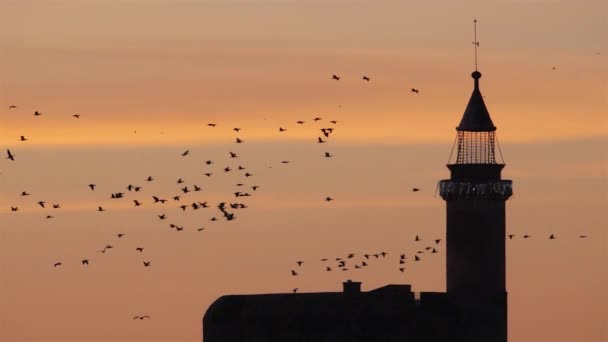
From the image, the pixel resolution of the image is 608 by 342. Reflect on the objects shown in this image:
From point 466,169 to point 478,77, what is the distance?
7597mm

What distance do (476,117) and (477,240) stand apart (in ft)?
26.8

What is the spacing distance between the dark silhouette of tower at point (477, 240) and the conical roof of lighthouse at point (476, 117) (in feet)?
0.19

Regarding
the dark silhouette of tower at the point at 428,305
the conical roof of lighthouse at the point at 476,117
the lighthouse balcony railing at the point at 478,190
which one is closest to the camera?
the dark silhouette of tower at the point at 428,305

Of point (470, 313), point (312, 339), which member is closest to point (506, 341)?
point (470, 313)

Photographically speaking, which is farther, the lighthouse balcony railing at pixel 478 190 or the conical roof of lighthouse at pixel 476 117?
the conical roof of lighthouse at pixel 476 117

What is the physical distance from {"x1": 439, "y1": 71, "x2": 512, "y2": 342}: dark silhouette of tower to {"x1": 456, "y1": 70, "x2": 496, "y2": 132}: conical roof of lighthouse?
0.06m

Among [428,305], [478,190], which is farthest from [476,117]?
[428,305]

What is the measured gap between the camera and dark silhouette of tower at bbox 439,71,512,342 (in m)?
138

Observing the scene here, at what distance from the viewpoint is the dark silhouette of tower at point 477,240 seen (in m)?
138

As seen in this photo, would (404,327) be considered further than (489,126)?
No

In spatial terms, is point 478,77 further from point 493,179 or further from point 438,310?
point 438,310

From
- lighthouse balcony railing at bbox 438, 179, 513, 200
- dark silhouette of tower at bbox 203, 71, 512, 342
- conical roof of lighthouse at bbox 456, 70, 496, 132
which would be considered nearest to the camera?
dark silhouette of tower at bbox 203, 71, 512, 342

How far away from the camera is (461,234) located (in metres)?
140

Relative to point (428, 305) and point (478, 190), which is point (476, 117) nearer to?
point (478, 190)
